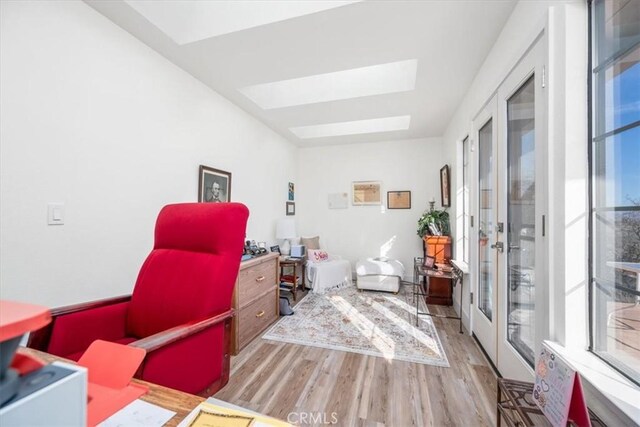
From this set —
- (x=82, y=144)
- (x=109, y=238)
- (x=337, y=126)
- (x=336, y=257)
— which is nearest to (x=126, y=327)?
(x=109, y=238)

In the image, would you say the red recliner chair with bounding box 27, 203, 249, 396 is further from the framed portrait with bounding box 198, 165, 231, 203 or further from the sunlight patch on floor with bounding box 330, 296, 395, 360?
the sunlight patch on floor with bounding box 330, 296, 395, 360

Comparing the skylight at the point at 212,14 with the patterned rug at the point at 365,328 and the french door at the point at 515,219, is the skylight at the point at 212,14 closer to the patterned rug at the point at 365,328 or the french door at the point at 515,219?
the french door at the point at 515,219

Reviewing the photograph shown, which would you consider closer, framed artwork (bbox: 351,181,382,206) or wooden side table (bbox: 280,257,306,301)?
wooden side table (bbox: 280,257,306,301)

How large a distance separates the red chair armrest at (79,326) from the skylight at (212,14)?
1.88m

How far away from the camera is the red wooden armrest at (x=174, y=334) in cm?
93

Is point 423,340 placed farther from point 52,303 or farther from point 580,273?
point 52,303

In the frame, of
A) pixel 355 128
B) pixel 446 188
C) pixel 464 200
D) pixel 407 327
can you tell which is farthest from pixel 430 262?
pixel 355 128

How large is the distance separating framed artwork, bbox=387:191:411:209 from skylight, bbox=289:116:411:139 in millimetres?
1157

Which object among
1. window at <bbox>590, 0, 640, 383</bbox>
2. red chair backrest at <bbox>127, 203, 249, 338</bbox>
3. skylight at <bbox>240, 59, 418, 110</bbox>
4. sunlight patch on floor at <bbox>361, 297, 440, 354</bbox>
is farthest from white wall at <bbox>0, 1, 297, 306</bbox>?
window at <bbox>590, 0, 640, 383</bbox>

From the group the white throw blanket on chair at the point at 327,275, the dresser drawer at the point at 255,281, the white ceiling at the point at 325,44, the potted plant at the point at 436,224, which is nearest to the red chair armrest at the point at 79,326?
the dresser drawer at the point at 255,281

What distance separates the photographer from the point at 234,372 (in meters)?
1.98

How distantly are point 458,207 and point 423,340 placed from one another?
176 cm

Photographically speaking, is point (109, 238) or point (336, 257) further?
point (336, 257)

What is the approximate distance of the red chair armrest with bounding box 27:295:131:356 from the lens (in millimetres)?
1195
